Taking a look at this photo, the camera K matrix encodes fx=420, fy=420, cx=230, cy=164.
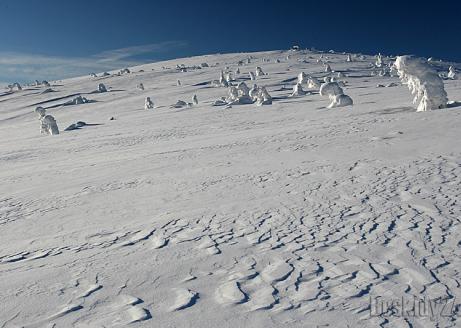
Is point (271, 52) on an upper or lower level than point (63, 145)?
upper

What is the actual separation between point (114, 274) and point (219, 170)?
714cm

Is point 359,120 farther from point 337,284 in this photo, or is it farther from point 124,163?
point 337,284

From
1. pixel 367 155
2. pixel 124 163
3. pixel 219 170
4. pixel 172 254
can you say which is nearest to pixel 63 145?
pixel 124 163

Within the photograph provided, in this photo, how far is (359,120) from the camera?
21.4 meters

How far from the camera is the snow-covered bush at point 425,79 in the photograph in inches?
861

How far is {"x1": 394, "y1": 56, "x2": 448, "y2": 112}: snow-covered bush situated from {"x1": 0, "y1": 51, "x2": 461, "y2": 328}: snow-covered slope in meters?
4.49

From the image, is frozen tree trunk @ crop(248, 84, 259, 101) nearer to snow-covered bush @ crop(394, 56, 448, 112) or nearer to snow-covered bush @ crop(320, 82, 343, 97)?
snow-covered bush @ crop(320, 82, 343, 97)

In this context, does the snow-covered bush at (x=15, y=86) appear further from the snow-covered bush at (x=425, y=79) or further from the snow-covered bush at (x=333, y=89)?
the snow-covered bush at (x=425, y=79)

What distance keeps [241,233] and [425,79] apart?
62.5 ft

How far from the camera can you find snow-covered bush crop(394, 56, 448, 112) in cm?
2186

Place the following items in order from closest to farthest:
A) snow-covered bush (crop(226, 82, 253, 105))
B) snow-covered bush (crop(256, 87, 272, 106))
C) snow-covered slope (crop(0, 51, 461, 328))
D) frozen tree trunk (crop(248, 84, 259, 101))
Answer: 1. snow-covered slope (crop(0, 51, 461, 328))
2. snow-covered bush (crop(256, 87, 272, 106))
3. frozen tree trunk (crop(248, 84, 259, 101))
4. snow-covered bush (crop(226, 82, 253, 105))

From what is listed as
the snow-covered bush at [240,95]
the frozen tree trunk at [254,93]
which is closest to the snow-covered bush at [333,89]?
the frozen tree trunk at [254,93]

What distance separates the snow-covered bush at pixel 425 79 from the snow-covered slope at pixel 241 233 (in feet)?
14.7

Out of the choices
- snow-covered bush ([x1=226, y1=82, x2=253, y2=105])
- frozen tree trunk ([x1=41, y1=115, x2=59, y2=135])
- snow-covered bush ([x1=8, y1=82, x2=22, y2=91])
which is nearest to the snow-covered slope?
frozen tree trunk ([x1=41, y1=115, x2=59, y2=135])
